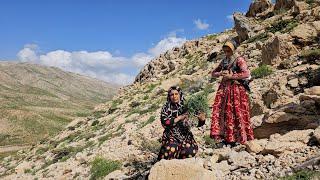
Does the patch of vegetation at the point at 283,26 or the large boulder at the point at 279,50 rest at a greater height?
the patch of vegetation at the point at 283,26

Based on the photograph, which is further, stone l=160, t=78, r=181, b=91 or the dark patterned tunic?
stone l=160, t=78, r=181, b=91

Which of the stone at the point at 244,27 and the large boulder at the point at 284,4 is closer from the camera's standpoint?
the stone at the point at 244,27

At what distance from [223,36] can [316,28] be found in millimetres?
13299

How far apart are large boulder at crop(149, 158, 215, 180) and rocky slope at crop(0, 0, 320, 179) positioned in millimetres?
14

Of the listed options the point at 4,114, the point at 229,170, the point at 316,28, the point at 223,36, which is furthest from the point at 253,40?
the point at 4,114

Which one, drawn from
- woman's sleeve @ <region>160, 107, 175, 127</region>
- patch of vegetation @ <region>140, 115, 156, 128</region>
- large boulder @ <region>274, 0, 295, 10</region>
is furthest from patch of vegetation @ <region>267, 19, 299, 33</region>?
woman's sleeve @ <region>160, 107, 175, 127</region>

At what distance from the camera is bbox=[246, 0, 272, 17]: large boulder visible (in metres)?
26.1

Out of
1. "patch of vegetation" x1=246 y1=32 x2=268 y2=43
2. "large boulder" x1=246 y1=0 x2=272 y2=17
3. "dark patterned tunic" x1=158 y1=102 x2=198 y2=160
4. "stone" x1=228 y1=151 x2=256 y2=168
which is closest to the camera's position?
"stone" x1=228 y1=151 x2=256 y2=168

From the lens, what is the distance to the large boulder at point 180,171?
600cm

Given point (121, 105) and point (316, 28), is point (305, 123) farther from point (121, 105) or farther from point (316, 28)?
point (121, 105)

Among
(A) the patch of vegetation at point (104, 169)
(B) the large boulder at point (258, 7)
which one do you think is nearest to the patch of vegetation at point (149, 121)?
(A) the patch of vegetation at point (104, 169)

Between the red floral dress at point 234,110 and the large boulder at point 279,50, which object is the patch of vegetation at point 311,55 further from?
the red floral dress at point 234,110

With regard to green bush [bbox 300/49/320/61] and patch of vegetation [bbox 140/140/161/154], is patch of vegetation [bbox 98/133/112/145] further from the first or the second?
green bush [bbox 300/49/320/61]

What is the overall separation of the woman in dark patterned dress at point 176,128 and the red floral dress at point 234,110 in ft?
2.62
